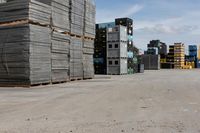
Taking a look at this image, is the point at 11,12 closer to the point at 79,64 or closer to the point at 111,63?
the point at 79,64

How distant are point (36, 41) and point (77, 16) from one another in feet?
15.5

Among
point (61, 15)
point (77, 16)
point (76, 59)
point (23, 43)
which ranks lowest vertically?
point (76, 59)

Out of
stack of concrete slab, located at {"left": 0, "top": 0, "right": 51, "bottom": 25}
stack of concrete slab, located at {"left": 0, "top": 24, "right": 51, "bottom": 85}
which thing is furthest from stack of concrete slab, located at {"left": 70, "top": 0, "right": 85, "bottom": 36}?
stack of concrete slab, located at {"left": 0, "top": 24, "right": 51, "bottom": 85}

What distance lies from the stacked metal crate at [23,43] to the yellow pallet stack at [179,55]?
3693 cm

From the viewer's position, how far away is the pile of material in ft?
46.2

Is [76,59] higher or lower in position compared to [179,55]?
lower

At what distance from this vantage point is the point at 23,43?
46.1 ft

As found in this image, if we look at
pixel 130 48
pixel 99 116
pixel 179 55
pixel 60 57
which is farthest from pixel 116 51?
pixel 179 55

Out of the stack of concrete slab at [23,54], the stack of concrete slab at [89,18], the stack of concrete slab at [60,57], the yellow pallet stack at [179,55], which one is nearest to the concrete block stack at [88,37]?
the stack of concrete slab at [89,18]

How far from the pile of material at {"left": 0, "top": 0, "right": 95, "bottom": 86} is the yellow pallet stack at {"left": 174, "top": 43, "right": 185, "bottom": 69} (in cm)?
3396

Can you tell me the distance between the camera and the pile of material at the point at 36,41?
1408cm

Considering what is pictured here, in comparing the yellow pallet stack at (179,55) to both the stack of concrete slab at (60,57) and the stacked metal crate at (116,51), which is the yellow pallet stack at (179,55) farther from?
the stack of concrete slab at (60,57)

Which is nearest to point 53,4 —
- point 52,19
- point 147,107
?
point 52,19

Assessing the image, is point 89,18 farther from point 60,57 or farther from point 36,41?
point 36,41
